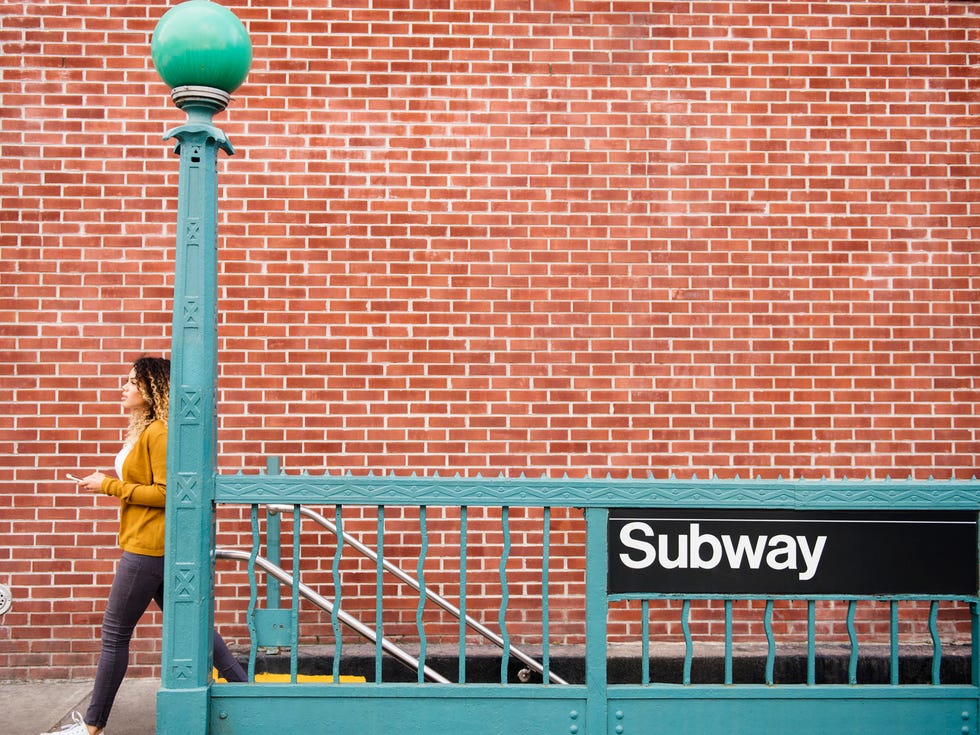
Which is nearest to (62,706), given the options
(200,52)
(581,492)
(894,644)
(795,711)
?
(581,492)

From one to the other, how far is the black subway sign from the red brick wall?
5.96 feet

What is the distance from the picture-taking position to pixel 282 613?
3.71 meters

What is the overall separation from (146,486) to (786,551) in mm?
2637

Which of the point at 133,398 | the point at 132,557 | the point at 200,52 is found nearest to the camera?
the point at 200,52

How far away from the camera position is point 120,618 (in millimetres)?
3857

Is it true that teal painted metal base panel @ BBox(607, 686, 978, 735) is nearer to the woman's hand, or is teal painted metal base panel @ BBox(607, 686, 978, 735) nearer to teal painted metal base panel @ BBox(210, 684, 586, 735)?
teal painted metal base panel @ BBox(210, 684, 586, 735)

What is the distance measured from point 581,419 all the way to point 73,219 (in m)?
3.20

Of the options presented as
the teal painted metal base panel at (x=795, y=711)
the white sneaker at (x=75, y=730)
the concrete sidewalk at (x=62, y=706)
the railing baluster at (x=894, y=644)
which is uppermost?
the railing baluster at (x=894, y=644)

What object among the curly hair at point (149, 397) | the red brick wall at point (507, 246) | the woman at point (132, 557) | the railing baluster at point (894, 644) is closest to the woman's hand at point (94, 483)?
the woman at point (132, 557)

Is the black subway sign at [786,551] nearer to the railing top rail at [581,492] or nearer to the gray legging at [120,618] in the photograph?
the railing top rail at [581,492]

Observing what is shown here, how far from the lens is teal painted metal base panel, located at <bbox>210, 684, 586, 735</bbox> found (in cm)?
347

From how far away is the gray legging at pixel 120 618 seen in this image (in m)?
3.85

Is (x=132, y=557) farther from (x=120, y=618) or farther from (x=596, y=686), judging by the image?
(x=596, y=686)

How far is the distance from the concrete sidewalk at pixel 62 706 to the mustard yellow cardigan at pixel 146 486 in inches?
42.3
